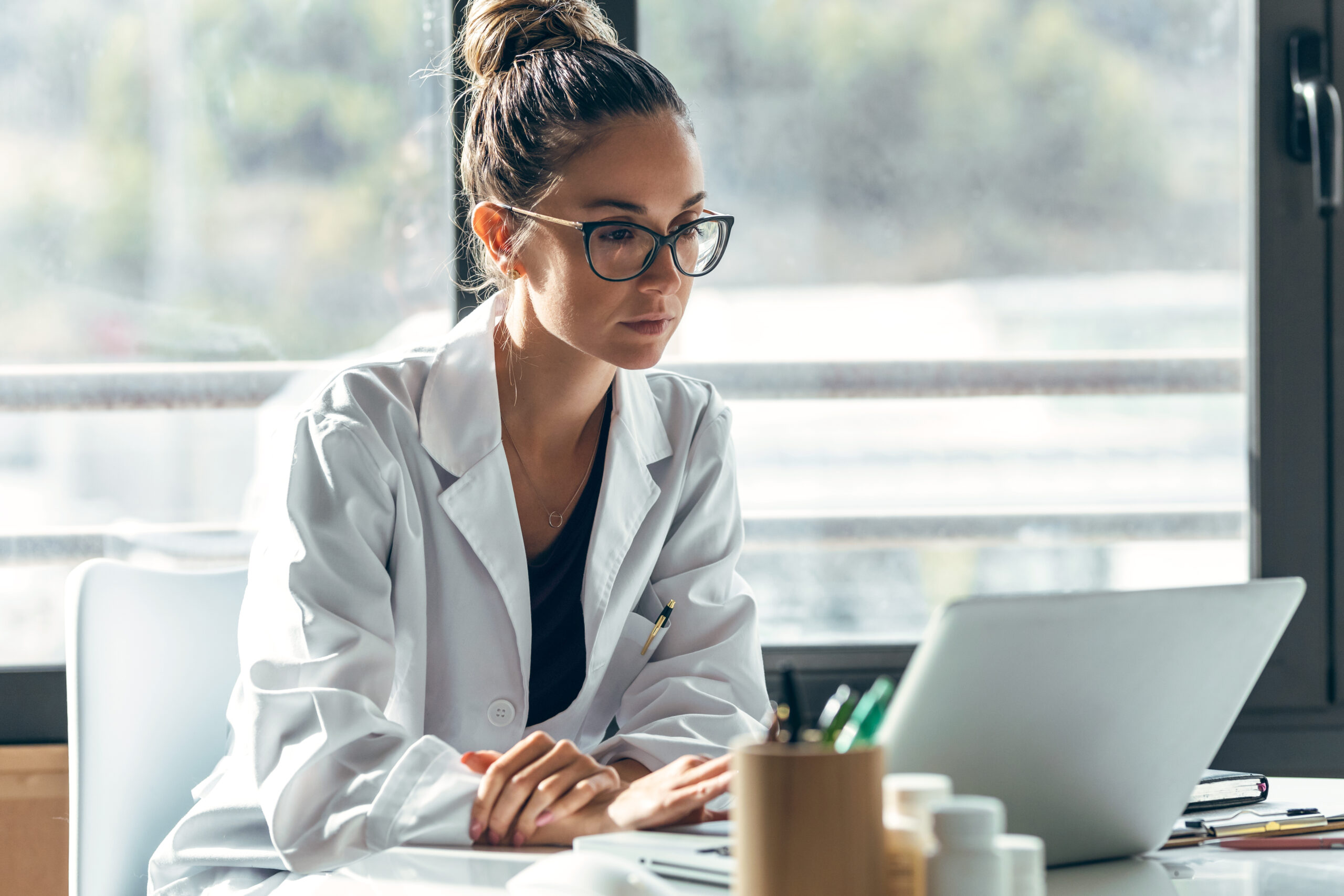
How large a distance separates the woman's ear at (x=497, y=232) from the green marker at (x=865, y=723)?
0.98m

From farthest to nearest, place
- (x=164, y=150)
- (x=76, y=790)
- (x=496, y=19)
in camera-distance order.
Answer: (x=164, y=150) → (x=496, y=19) → (x=76, y=790)

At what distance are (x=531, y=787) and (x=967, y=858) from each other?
47 centimetres

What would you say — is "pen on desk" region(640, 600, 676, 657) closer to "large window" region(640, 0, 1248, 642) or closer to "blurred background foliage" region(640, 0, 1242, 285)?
"large window" region(640, 0, 1248, 642)

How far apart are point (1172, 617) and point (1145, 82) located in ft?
4.53

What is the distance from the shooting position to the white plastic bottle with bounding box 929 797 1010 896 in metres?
0.56

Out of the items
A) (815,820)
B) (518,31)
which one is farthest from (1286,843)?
(518,31)

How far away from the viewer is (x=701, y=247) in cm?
140

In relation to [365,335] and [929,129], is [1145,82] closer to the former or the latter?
[929,129]

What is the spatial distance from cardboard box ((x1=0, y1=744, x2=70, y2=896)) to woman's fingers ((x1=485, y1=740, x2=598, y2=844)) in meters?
1.06

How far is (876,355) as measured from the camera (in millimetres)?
1858

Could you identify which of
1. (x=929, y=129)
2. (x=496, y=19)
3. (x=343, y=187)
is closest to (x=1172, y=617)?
(x=496, y=19)

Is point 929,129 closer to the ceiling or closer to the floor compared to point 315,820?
closer to the ceiling

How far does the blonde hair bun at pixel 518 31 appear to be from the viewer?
1.50 meters

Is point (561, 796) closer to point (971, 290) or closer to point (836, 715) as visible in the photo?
point (836, 715)
